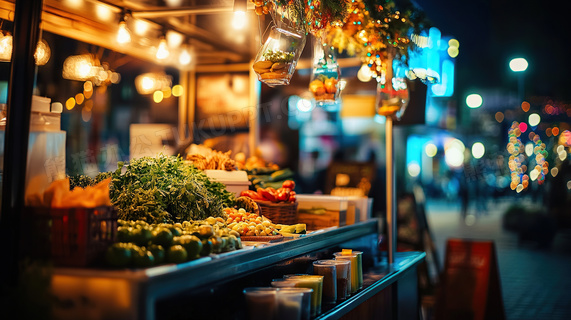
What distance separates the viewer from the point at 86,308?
2363 millimetres

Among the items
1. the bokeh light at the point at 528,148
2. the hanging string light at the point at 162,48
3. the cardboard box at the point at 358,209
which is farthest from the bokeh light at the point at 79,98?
the bokeh light at the point at 528,148

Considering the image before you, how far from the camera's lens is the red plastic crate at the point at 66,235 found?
8.24 feet

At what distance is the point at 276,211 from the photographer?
4609 mm

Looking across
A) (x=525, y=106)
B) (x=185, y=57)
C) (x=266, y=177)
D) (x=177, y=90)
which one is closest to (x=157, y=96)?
(x=177, y=90)

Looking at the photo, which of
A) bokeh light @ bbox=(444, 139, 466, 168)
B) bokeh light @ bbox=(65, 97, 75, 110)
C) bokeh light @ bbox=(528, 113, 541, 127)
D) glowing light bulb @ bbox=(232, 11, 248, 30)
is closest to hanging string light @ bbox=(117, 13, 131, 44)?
bokeh light @ bbox=(65, 97, 75, 110)

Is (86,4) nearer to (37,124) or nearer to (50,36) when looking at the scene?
(50,36)

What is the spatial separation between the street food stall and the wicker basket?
0.5 inches

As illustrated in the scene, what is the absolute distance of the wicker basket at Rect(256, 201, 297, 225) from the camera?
4602 mm

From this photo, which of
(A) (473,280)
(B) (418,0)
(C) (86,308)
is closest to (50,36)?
(B) (418,0)

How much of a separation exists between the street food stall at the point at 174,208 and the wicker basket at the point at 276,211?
0.01 m

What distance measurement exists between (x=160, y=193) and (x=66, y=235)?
109 centimetres

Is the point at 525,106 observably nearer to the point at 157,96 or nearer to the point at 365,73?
the point at 365,73

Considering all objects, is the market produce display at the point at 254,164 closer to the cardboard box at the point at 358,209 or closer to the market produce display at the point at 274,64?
the cardboard box at the point at 358,209

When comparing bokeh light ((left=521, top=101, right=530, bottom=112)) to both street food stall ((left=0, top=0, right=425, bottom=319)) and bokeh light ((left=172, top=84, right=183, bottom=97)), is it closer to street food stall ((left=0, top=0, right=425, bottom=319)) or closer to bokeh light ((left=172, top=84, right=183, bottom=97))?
bokeh light ((left=172, top=84, right=183, bottom=97))
